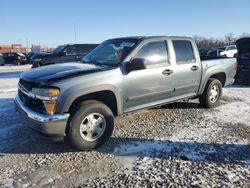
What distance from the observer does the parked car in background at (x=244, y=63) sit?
1079cm

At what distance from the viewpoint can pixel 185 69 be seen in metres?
6.06

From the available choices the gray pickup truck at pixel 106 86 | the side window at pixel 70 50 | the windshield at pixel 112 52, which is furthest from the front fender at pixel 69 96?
the side window at pixel 70 50

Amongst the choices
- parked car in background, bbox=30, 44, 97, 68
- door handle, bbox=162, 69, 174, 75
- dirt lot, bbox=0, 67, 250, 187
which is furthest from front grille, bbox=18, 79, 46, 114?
parked car in background, bbox=30, 44, 97, 68

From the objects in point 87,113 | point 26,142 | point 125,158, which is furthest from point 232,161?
point 26,142

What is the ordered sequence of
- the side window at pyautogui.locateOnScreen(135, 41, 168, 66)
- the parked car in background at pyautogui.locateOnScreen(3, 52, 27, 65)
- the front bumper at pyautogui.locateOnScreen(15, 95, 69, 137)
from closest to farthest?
the front bumper at pyautogui.locateOnScreen(15, 95, 69, 137)
the side window at pyautogui.locateOnScreen(135, 41, 168, 66)
the parked car in background at pyautogui.locateOnScreen(3, 52, 27, 65)

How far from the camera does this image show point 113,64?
16.8 ft

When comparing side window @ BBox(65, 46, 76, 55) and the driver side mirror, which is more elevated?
side window @ BBox(65, 46, 76, 55)

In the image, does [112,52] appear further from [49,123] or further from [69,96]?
[49,123]

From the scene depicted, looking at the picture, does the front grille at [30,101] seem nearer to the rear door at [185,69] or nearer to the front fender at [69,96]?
the front fender at [69,96]

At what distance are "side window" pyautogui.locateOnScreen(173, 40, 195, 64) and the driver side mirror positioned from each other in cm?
122

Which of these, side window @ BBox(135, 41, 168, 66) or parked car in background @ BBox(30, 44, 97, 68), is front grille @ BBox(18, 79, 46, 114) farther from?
parked car in background @ BBox(30, 44, 97, 68)

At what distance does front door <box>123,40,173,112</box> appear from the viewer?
5.07 metres

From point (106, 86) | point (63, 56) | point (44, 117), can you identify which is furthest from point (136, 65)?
point (63, 56)

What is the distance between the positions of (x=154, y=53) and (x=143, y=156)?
212cm
